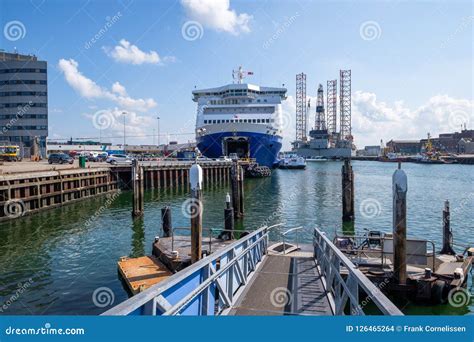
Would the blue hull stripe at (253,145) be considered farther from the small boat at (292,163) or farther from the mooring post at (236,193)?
the mooring post at (236,193)

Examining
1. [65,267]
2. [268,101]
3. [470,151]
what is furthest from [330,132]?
[65,267]

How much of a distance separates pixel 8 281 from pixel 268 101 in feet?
211

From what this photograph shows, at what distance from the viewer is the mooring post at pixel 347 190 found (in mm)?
25391

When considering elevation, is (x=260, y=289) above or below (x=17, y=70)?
below

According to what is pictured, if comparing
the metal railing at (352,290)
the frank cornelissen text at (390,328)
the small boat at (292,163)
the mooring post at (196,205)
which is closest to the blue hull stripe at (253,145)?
the small boat at (292,163)

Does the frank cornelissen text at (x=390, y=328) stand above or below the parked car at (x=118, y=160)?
below

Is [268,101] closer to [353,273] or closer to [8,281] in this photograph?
[8,281]

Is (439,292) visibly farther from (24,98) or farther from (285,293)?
(24,98)

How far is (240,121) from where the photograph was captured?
7006 cm

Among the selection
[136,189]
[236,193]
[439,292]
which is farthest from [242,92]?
[439,292]

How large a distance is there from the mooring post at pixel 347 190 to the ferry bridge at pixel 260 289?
46.2 ft

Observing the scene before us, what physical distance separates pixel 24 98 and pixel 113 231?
255 feet

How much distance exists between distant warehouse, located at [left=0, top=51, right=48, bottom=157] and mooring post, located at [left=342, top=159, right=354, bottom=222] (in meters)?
77.5

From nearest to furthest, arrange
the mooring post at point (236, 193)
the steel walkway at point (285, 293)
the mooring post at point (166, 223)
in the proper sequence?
the steel walkway at point (285, 293)
the mooring post at point (166, 223)
the mooring post at point (236, 193)
